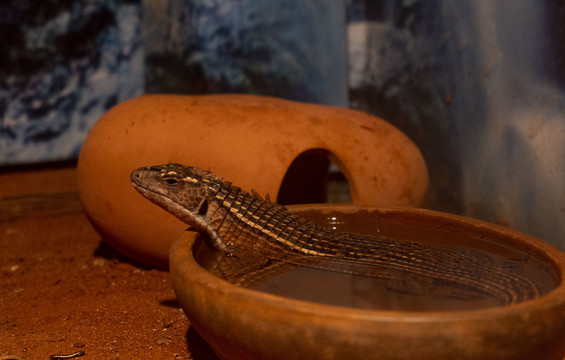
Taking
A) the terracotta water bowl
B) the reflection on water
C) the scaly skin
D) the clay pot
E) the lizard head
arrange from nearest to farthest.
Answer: the terracotta water bowl, the reflection on water, the scaly skin, the lizard head, the clay pot

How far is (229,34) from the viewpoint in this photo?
5.92 m

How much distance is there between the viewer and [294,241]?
222 centimetres

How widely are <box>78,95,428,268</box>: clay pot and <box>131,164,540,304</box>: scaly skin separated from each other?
1.70 ft

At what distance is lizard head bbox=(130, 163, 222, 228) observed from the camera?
2365 mm

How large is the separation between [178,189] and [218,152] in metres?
0.62

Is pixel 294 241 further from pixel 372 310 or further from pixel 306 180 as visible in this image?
pixel 306 180

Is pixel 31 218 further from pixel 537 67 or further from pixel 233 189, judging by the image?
pixel 537 67

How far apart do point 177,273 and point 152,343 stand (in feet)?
2.75

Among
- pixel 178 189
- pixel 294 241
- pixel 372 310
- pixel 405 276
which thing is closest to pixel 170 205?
pixel 178 189

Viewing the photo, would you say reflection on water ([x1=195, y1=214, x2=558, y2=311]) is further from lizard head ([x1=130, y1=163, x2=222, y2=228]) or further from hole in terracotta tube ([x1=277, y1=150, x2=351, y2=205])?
hole in terracotta tube ([x1=277, y1=150, x2=351, y2=205])

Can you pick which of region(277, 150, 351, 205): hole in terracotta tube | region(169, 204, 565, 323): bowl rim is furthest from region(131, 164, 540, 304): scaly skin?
region(277, 150, 351, 205): hole in terracotta tube

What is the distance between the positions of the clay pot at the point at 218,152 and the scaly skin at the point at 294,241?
1.70 ft

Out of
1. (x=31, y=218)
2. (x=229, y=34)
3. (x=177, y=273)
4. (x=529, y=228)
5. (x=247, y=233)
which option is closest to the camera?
(x=177, y=273)

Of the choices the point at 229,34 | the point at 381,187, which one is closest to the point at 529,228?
the point at 381,187
